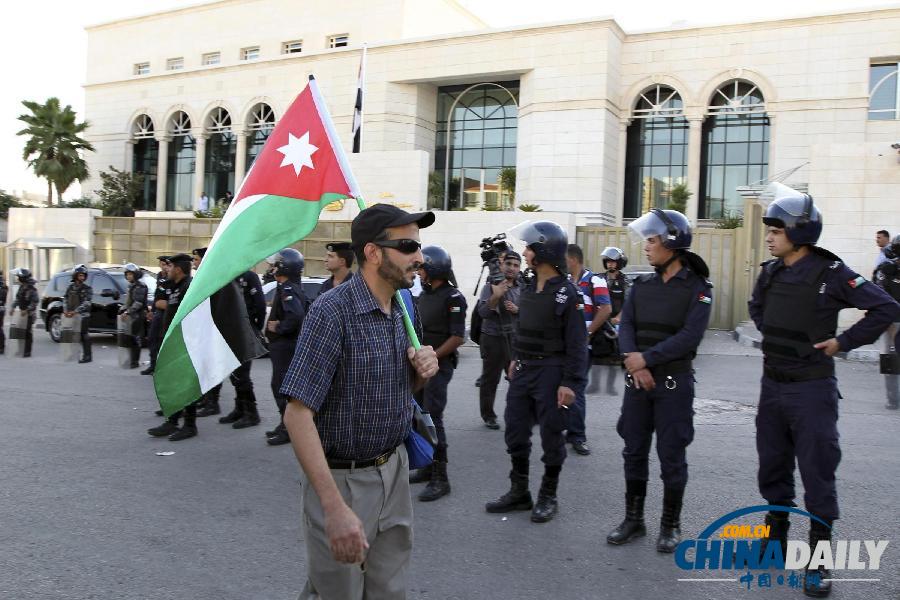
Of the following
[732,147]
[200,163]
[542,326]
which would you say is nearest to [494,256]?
[542,326]

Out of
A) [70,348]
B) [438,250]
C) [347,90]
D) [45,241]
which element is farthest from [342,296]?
[347,90]

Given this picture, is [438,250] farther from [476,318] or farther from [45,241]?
[45,241]

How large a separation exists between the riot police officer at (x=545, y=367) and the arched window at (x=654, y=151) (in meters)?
25.6

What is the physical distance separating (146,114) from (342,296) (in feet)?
137

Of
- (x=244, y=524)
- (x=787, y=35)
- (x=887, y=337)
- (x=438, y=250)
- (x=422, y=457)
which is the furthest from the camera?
(x=787, y=35)

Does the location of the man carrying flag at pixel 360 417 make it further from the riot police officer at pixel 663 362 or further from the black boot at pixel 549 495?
the black boot at pixel 549 495

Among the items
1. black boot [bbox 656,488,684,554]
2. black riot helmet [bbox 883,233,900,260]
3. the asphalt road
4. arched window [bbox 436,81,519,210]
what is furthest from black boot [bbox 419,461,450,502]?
arched window [bbox 436,81,519,210]

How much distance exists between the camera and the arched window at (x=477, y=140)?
106 feet

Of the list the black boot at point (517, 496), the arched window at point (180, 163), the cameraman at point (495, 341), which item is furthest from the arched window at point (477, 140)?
the black boot at point (517, 496)

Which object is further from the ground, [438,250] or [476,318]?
[438,250]

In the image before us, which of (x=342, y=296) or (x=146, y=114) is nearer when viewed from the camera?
(x=342, y=296)

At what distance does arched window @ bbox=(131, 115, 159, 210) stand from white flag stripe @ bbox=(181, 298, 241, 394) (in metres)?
38.5

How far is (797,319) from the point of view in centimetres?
426

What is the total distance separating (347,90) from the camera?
33250 mm
